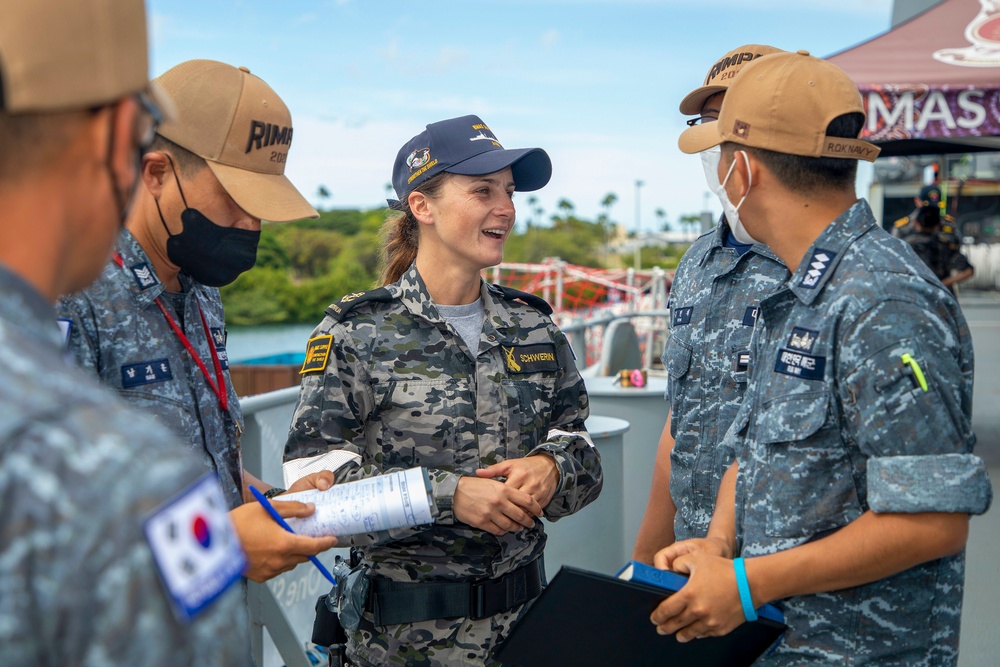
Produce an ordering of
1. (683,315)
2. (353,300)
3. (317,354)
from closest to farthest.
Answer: (317,354), (353,300), (683,315)

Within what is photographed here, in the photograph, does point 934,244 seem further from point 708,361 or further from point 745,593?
point 745,593

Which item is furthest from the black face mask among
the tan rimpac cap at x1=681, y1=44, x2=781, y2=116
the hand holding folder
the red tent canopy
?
the red tent canopy

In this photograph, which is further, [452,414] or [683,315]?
[683,315]

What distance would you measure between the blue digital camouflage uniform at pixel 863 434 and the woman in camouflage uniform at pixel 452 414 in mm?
720

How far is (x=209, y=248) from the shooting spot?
2.04 meters

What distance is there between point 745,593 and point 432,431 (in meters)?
0.97

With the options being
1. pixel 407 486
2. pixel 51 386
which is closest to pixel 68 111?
pixel 51 386

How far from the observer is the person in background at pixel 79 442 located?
2.18 feet

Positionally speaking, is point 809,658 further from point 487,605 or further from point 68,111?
point 68,111

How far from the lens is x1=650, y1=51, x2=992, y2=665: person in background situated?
4.89 ft

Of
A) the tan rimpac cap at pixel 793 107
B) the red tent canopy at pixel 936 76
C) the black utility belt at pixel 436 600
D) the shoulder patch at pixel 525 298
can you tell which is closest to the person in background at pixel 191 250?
the black utility belt at pixel 436 600

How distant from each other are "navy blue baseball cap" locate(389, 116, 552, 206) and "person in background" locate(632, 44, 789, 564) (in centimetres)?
52

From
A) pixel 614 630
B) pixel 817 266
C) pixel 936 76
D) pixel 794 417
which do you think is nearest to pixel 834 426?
pixel 794 417

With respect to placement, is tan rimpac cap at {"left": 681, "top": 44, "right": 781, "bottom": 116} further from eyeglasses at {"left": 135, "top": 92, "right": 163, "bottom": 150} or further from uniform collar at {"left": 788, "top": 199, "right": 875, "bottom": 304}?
eyeglasses at {"left": 135, "top": 92, "right": 163, "bottom": 150}
